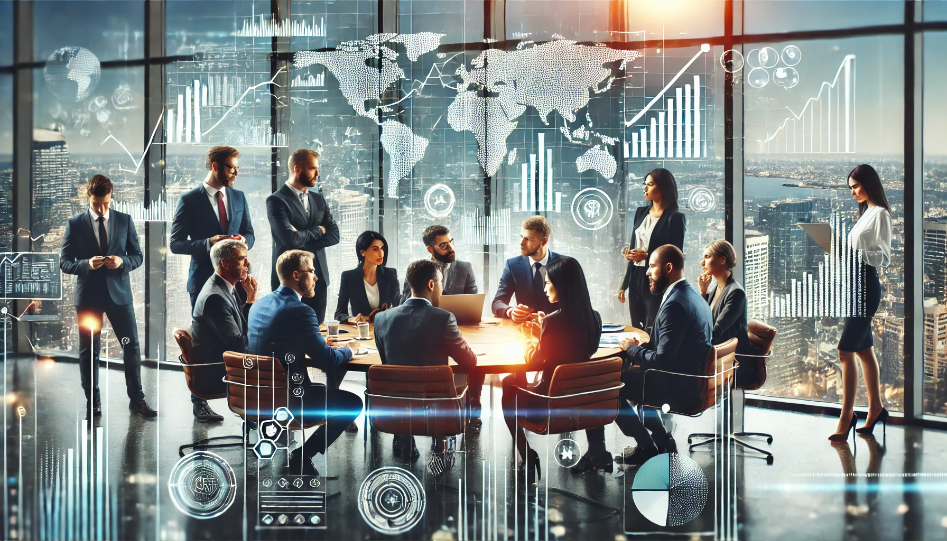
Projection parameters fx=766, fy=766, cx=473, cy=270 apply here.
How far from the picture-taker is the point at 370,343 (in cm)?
450

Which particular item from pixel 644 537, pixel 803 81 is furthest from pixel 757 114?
pixel 644 537

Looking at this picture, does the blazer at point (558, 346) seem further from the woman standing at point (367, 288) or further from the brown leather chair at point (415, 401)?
the woman standing at point (367, 288)

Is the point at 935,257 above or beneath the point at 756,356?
above

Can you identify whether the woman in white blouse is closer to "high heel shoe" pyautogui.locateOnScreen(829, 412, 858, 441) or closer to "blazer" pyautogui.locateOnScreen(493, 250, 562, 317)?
"high heel shoe" pyautogui.locateOnScreen(829, 412, 858, 441)

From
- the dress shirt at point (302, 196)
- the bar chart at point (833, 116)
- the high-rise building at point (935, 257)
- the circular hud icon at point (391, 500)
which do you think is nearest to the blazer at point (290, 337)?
the circular hud icon at point (391, 500)

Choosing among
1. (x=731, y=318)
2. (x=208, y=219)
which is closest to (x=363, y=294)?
(x=208, y=219)

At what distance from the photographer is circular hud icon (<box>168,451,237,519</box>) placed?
419cm

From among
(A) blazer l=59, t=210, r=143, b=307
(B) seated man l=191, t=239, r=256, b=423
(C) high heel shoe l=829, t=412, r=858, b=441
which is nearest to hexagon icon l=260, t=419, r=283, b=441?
(B) seated man l=191, t=239, r=256, b=423

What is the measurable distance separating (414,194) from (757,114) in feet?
6.80

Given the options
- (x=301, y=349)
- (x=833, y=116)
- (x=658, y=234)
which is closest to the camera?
(x=301, y=349)

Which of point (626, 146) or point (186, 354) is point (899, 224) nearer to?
point (626, 146)

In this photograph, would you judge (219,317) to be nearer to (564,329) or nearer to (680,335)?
(564,329)

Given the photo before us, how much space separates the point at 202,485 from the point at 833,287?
375cm

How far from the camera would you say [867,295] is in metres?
4.36
